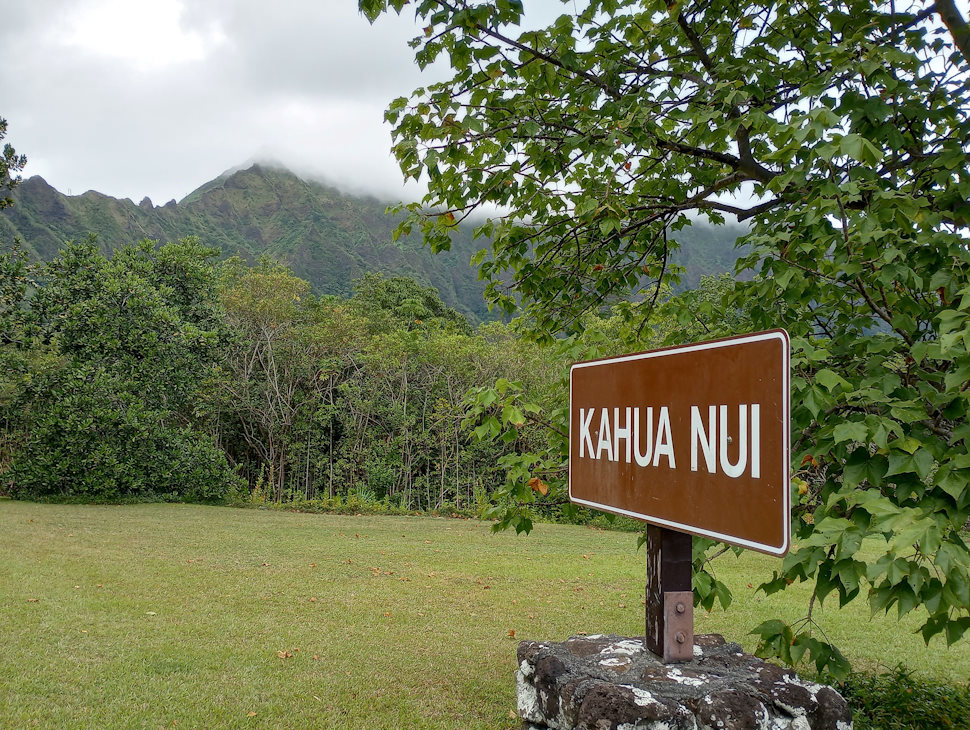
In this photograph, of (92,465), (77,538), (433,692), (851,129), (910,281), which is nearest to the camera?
A: (910,281)

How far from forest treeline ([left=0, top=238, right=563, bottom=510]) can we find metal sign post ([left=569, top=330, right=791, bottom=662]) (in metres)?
10.1

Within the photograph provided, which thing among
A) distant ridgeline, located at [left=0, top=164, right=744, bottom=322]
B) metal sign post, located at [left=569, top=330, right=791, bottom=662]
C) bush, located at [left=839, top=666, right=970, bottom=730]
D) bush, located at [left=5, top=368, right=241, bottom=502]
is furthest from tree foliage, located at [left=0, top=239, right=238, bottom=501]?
distant ridgeline, located at [left=0, top=164, right=744, bottom=322]

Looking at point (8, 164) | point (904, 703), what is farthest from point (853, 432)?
point (8, 164)

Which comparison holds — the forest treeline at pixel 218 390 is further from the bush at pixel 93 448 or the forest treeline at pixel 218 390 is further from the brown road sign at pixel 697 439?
the brown road sign at pixel 697 439

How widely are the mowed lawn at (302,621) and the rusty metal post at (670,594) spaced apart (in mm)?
2230

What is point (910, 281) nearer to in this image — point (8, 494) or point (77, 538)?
point (77, 538)

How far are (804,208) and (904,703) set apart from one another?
10.7 ft

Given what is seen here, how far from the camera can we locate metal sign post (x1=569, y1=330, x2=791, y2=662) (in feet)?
4.54

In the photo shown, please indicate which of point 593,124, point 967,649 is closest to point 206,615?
point 593,124

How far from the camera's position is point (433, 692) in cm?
431

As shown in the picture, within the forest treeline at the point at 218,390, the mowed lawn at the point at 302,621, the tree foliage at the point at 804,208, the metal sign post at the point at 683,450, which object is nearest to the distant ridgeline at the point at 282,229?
the forest treeline at the point at 218,390

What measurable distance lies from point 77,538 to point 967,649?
9.93 m

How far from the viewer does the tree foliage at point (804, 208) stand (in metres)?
1.97

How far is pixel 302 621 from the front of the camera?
5684mm
